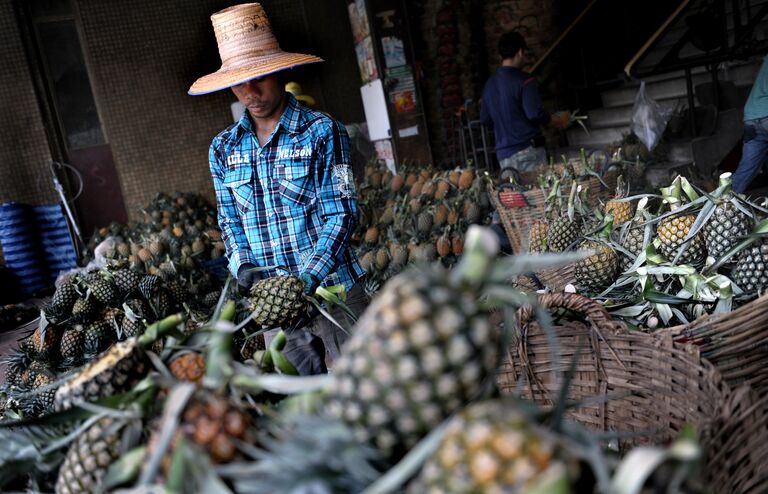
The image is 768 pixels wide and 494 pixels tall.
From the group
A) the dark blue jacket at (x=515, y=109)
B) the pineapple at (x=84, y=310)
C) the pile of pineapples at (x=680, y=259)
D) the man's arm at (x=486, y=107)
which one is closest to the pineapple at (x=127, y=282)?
the pineapple at (x=84, y=310)

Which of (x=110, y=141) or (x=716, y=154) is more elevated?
(x=110, y=141)

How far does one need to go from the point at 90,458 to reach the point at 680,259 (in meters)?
2.00

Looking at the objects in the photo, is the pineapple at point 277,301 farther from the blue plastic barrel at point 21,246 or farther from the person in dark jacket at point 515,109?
the blue plastic barrel at point 21,246

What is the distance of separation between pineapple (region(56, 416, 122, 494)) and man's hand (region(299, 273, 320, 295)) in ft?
4.15

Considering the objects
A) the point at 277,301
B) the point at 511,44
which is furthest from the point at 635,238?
the point at 511,44

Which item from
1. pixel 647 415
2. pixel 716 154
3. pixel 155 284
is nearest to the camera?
pixel 647 415

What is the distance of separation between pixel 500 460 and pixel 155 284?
2.93 m

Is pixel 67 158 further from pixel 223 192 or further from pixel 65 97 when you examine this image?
pixel 223 192

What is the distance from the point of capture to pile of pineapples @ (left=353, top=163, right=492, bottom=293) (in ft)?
16.9

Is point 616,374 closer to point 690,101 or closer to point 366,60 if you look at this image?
point 690,101

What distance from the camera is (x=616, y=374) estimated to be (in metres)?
1.66

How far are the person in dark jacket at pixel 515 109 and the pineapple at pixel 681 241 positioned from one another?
3325mm

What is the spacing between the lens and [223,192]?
3035 millimetres

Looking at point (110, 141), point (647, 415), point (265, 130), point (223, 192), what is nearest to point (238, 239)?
point (223, 192)
